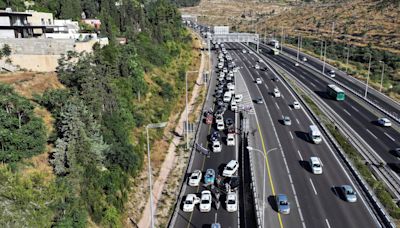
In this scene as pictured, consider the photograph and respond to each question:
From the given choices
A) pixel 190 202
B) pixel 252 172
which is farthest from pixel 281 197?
pixel 190 202

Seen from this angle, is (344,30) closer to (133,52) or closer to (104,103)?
(133,52)

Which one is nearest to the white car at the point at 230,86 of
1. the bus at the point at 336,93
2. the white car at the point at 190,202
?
the bus at the point at 336,93

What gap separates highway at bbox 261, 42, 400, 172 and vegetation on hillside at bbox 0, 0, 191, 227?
3749 centimetres

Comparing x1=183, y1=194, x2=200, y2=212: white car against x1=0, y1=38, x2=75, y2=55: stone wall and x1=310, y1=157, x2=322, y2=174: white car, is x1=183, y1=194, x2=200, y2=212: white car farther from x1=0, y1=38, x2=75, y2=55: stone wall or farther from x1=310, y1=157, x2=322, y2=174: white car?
x1=0, y1=38, x2=75, y2=55: stone wall

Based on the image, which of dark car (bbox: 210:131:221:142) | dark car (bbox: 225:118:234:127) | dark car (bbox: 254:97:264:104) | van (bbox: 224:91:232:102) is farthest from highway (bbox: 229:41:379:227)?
van (bbox: 224:91:232:102)

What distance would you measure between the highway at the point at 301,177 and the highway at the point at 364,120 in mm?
8382

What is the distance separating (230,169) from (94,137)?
65.6 feet

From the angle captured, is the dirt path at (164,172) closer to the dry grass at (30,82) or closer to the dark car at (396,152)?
the dry grass at (30,82)

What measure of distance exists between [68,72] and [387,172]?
5322 centimetres

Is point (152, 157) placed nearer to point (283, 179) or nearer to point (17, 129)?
point (283, 179)

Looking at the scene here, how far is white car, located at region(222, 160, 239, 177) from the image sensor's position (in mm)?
53281

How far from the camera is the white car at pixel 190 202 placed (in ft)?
150

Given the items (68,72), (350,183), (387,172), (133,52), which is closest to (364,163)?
(387,172)

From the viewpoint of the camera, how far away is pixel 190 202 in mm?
46125
